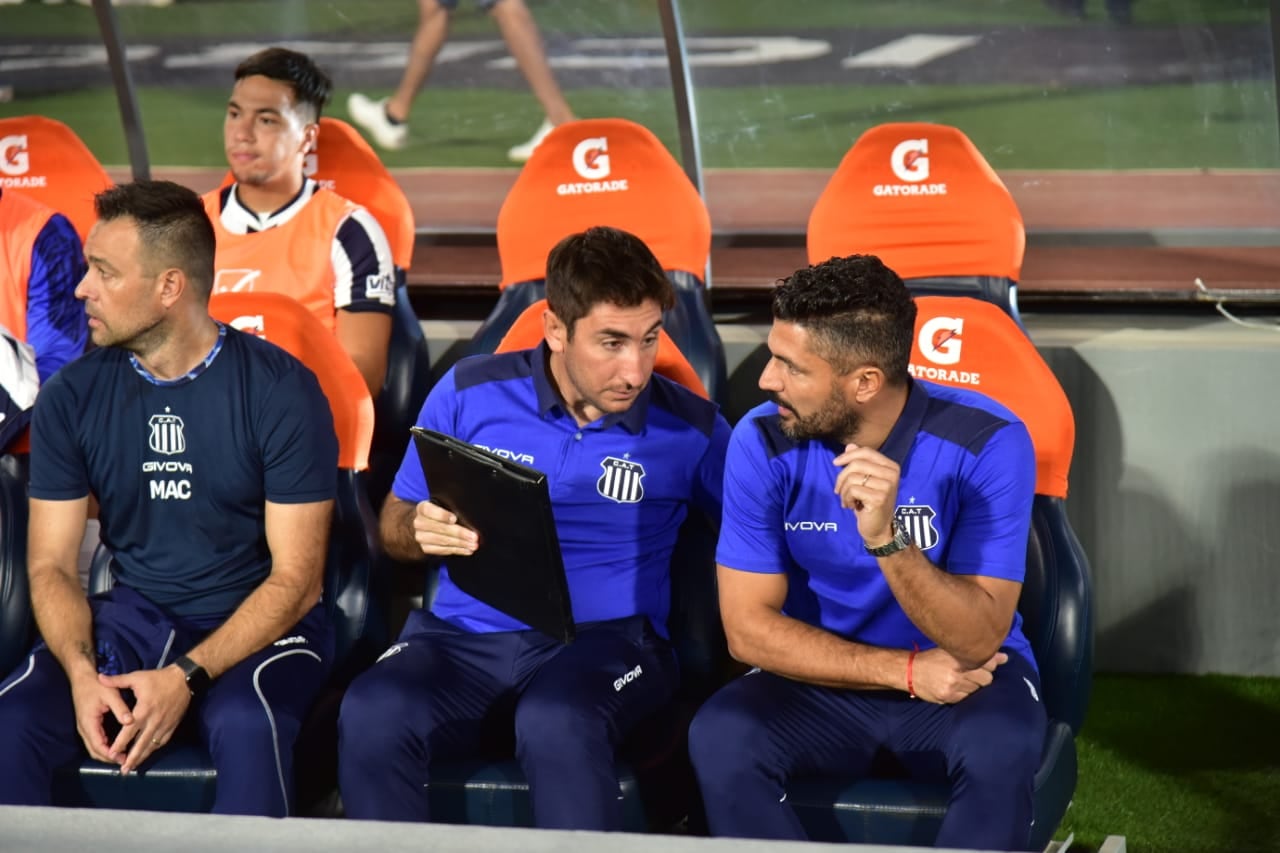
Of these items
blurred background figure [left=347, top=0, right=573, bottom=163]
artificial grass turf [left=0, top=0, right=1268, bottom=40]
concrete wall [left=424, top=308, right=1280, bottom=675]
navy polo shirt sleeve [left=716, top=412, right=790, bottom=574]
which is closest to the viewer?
navy polo shirt sleeve [left=716, top=412, right=790, bottom=574]

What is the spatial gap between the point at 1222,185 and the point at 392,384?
2.93m

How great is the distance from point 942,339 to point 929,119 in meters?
3.09

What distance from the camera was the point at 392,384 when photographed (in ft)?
13.4

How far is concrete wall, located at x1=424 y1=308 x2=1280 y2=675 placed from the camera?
4.12 metres

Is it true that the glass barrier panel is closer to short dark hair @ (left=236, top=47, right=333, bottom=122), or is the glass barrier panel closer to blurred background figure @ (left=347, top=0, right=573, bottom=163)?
blurred background figure @ (left=347, top=0, right=573, bottom=163)

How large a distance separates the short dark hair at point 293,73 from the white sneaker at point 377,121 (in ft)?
9.84

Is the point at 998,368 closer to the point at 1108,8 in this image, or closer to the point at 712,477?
the point at 712,477

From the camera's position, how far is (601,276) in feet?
9.61

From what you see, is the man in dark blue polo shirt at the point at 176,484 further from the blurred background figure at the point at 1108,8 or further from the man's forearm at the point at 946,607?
the blurred background figure at the point at 1108,8

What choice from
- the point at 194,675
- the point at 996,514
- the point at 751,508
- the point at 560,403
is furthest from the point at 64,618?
the point at 996,514

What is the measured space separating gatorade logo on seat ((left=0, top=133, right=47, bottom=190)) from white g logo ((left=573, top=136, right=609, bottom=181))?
1.69m

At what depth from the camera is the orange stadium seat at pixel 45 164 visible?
4770 millimetres

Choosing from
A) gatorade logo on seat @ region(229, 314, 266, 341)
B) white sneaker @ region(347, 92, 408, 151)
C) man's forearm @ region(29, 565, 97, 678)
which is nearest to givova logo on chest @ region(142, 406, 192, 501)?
man's forearm @ region(29, 565, 97, 678)

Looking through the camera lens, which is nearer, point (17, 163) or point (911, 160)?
point (911, 160)
